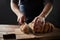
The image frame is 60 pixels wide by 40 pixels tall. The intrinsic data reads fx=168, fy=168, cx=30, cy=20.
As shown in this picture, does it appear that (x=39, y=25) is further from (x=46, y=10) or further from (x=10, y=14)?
(x=10, y=14)

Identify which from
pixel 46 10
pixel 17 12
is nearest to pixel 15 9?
pixel 17 12

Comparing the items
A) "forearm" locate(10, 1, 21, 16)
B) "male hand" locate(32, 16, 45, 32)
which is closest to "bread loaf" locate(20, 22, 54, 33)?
"male hand" locate(32, 16, 45, 32)

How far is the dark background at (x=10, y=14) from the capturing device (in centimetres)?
162

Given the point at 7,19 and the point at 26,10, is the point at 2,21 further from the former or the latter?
the point at 26,10

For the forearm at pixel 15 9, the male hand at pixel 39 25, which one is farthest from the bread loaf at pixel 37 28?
the forearm at pixel 15 9

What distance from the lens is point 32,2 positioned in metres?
1.14

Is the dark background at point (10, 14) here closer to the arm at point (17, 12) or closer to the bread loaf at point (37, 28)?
the arm at point (17, 12)

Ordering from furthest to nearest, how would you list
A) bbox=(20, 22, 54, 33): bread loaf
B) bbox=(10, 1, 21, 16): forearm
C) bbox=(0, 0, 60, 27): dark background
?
bbox=(0, 0, 60, 27): dark background, bbox=(10, 1, 21, 16): forearm, bbox=(20, 22, 54, 33): bread loaf

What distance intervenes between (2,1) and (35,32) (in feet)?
2.76

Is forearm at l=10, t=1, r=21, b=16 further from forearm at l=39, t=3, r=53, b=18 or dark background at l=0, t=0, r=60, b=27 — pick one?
dark background at l=0, t=0, r=60, b=27

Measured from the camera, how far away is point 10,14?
1.69 metres

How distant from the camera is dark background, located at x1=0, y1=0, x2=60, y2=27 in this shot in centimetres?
162

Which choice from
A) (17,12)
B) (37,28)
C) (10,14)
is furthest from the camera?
(10,14)

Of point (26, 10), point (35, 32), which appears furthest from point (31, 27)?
point (26, 10)
